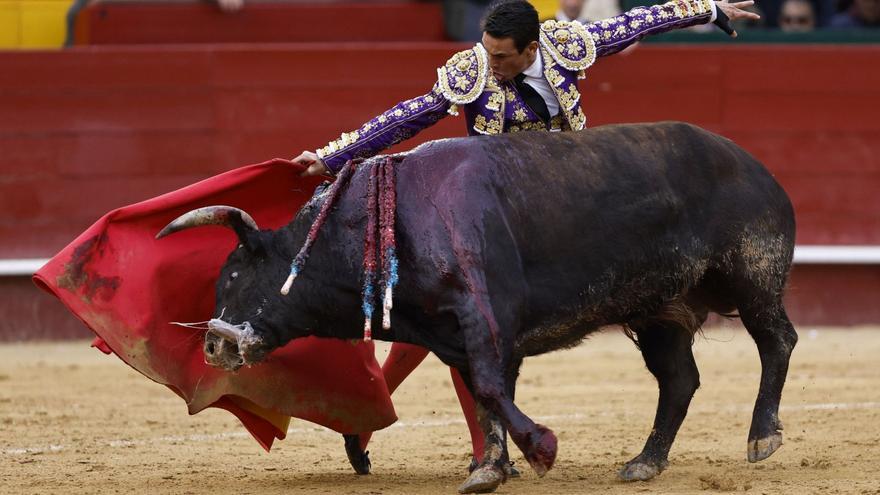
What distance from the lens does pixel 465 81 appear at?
4355 mm

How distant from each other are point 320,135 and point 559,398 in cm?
240

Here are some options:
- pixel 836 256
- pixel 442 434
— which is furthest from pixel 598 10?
pixel 442 434

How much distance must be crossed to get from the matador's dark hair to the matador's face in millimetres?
14

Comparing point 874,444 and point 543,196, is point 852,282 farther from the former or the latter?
point 543,196

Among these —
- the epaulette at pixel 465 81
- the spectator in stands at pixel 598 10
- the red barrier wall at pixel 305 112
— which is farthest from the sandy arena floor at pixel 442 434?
the spectator in stands at pixel 598 10

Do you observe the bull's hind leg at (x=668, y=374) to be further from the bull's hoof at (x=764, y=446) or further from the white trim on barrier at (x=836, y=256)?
the white trim on barrier at (x=836, y=256)

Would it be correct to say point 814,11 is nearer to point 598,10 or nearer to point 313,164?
point 598,10

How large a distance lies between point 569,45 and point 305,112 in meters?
3.83

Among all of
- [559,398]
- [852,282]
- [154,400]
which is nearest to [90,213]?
[154,400]

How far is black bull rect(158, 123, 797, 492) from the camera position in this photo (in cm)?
409

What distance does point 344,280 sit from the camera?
4.22 meters

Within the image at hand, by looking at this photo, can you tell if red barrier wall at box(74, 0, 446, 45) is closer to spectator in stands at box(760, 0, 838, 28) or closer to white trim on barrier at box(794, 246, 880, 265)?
spectator in stands at box(760, 0, 838, 28)

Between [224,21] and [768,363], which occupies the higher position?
[224,21]

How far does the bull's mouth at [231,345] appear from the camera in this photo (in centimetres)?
421
